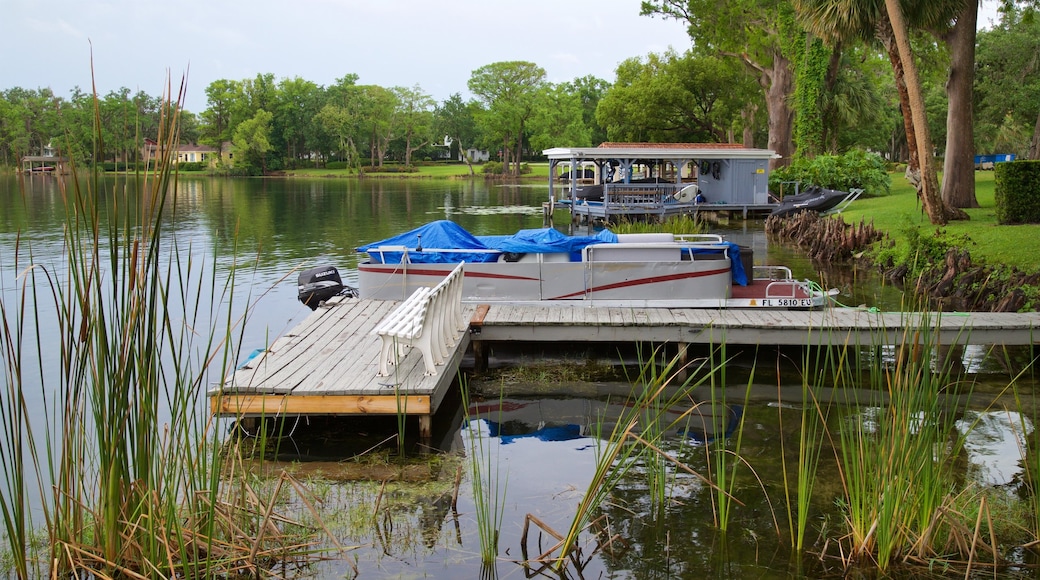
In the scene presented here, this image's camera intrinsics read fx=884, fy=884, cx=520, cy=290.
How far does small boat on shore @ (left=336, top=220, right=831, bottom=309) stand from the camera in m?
11.9

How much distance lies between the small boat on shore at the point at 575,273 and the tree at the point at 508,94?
238 ft

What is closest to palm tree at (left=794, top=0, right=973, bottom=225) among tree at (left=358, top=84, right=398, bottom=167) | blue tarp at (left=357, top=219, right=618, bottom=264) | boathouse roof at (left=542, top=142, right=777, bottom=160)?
blue tarp at (left=357, top=219, right=618, bottom=264)

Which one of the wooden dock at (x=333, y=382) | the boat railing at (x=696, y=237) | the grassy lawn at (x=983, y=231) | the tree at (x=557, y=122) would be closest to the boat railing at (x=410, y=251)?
the wooden dock at (x=333, y=382)

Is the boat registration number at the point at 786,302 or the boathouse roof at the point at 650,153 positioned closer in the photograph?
the boat registration number at the point at 786,302

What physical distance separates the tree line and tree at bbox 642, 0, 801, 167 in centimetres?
10

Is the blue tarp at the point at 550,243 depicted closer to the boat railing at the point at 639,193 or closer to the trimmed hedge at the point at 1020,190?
the trimmed hedge at the point at 1020,190

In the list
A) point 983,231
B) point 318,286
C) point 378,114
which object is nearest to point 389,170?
point 378,114

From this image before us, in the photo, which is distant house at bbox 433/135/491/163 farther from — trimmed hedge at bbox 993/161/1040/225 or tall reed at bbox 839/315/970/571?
tall reed at bbox 839/315/970/571

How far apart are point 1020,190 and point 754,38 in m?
23.3

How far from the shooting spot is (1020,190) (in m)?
17.9

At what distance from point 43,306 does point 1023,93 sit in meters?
39.2

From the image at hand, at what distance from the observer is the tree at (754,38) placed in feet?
128

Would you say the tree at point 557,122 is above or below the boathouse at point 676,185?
above

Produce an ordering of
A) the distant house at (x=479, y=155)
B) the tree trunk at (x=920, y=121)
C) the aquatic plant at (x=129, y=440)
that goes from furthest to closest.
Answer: the distant house at (x=479, y=155) < the tree trunk at (x=920, y=121) < the aquatic plant at (x=129, y=440)
